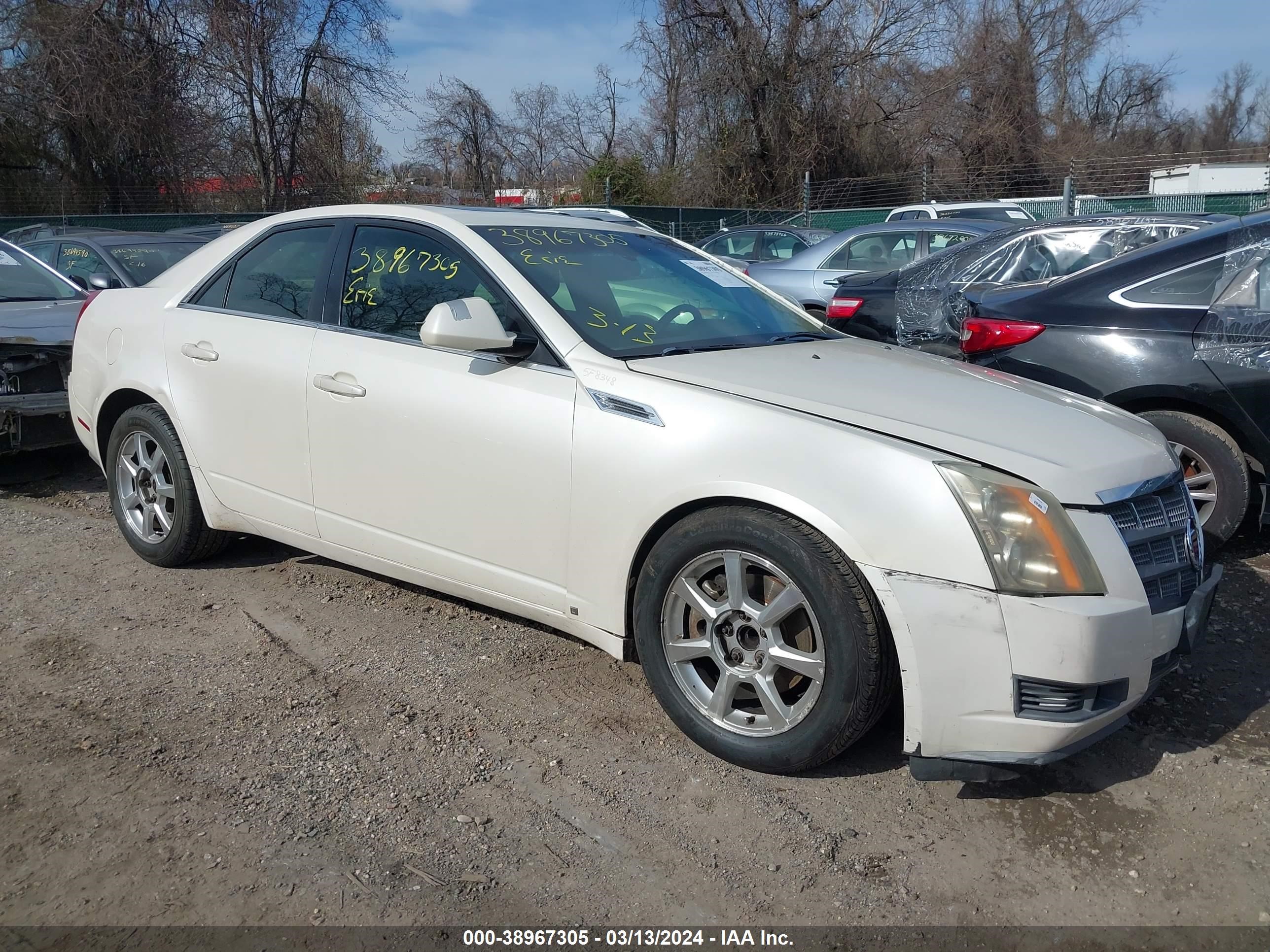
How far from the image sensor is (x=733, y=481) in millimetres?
3064

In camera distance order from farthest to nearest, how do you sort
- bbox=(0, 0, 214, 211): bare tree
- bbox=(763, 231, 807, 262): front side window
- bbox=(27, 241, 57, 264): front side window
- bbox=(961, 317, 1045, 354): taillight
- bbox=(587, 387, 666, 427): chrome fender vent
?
1. bbox=(0, 0, 214, 211): bare tree
2. bbox=(763, 231, 807, 262): front side window
3. bbox=(27, 241, 57, 264): front side window
4. bbox=(961, 317, 1045, 354): taillight
5. bbox=(587, 387, 666, 427): chrome fender vent

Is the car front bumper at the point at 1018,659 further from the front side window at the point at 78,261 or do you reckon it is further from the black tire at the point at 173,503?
the front side window at the point at 78,261

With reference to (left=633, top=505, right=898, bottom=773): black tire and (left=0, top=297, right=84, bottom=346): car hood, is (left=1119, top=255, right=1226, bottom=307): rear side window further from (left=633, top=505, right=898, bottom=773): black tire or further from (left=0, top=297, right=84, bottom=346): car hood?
(left=0, top=297, right=84, bottom=346): car hood

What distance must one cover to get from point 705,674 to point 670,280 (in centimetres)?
163

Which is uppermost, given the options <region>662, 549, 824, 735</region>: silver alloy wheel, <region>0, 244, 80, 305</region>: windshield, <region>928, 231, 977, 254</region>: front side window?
<region>928, 231, 977, 254</region>: front side window

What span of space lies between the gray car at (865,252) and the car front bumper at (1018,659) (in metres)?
8.28

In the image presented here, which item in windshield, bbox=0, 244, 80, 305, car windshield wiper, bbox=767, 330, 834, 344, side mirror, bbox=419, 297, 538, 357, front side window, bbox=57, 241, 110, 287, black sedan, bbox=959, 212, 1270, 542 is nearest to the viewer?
side mirror, bbox=419, 297, 538, 357

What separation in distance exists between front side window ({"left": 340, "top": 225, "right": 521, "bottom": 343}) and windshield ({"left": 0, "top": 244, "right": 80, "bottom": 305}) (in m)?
4.18

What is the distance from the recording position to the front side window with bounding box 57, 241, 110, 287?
32.5ft

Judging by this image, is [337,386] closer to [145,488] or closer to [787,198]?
[145,488]

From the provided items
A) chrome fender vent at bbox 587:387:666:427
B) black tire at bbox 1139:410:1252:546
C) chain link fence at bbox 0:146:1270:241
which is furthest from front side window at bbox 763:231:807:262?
chrome fender vent at bbox 587:387:666:427

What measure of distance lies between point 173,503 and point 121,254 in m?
6.00

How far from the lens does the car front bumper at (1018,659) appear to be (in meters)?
2.72

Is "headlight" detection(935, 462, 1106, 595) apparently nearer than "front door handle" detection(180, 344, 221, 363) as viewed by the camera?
Yes
